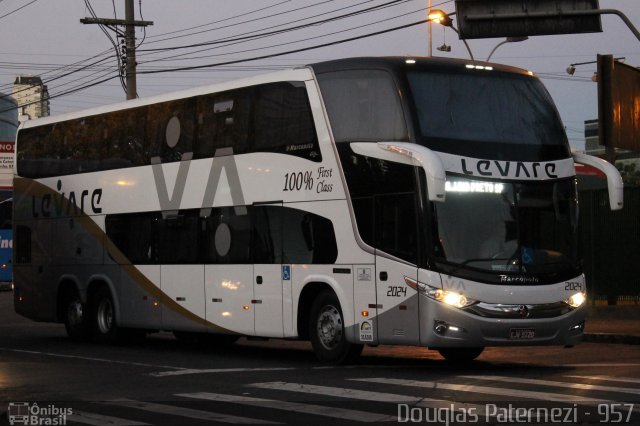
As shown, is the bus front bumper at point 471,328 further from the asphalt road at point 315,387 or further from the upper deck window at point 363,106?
the upper deck window at point 363,106

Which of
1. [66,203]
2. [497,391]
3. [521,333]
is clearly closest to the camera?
[497,391]

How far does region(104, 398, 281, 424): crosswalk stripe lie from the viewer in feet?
38.3

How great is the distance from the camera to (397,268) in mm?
17078

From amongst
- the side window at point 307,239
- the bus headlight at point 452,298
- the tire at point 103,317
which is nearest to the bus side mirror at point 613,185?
the bus headlight at point 452,298

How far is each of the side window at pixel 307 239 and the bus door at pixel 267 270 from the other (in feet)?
0.67

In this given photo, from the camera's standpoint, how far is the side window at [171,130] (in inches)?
851

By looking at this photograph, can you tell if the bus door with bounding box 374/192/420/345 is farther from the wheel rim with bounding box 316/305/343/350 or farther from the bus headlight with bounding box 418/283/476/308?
the wheel rim with bounding box 316/305/343/350

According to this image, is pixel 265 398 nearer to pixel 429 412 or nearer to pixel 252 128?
pixel 429 412

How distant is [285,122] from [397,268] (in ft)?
11.3

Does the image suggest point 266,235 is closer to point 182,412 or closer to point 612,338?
point 612,338

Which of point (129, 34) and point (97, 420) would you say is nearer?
point (97, 420)

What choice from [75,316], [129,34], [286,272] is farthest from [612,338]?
[129,34]

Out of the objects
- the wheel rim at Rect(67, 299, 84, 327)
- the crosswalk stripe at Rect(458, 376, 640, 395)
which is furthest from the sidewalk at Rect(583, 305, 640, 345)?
the wheel rim at Rect(67, 299, 84, 327)

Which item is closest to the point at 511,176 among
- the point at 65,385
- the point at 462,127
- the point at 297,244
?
the point at 462,127
